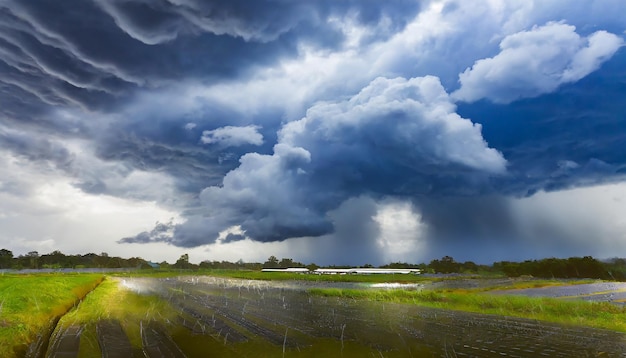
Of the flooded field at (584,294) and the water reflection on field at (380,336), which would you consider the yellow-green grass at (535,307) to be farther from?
the flooded field at (584,294)

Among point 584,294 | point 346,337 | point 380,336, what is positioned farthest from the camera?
point 584,294

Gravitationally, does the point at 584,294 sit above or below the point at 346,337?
above

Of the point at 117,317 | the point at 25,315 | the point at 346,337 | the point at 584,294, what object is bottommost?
the point at 346,337

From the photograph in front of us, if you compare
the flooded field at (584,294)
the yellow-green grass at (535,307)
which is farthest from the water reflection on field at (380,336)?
the flooded field at (584,294)

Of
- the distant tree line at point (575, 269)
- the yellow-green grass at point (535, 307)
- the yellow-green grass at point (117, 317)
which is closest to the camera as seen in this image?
the yellow-green grass at point (117, 317)

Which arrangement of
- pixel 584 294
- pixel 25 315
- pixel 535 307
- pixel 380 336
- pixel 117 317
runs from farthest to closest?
pixel 584 294
pixel 535 307
pixel 117 317
pixel 25 315
pixel 380 336

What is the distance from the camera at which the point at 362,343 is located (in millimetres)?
23266

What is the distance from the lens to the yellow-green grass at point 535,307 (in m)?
33.1

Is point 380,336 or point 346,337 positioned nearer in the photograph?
point 346,337

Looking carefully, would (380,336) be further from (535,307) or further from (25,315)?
(25,315)

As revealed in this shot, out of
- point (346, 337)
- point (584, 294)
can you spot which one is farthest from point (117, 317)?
point (584, 294)

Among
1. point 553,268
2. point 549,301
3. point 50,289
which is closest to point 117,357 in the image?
point 50,289

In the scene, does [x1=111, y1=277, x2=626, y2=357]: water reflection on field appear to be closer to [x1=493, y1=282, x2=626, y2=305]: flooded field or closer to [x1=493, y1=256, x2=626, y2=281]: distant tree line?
[x1=493, y1=282, x2=626, y2=305]: flooded field

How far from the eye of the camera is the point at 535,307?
40969 mm
